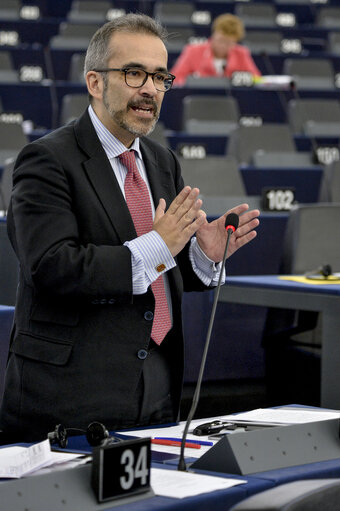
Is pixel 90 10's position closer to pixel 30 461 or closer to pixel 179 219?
pixel 179 219

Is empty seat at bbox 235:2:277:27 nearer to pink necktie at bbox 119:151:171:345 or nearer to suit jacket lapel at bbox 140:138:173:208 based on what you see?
suit jacket lapel at bbox 140:138:173:208

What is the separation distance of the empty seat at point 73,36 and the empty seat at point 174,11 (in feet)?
3.66

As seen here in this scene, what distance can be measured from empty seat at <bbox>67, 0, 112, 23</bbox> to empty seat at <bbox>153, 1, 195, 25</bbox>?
0.51 metres

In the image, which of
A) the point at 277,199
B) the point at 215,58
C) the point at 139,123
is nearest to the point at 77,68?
the point at 215,58

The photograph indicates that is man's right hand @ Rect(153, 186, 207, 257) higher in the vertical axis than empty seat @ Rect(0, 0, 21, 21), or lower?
lower

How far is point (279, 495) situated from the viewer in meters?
→ 1.10

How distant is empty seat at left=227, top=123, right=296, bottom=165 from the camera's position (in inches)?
254

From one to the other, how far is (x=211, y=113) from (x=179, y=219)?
545 cm

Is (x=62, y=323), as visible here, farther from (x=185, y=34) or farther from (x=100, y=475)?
(x=185, y=34)

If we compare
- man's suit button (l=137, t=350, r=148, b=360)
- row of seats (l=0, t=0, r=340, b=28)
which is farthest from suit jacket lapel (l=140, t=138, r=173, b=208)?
row of seats (l=0, t=0, r=340, b=28)

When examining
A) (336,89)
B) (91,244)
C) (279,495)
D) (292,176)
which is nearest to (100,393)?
(91,244)

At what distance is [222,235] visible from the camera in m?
2.11

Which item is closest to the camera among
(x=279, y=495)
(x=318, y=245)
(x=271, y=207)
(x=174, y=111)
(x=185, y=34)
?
(x=279, y=495)

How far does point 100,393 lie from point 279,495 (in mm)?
921
